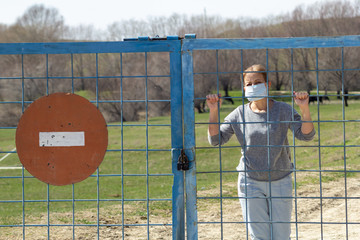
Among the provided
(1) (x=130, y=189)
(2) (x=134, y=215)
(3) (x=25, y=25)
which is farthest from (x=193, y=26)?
(2) (x=134, y=215)

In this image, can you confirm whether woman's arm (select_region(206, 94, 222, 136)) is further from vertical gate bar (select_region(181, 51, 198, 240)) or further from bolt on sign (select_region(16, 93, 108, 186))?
bolt on sign (select_region(16, 93, 108, 186))

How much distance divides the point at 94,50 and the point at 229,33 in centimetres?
4664

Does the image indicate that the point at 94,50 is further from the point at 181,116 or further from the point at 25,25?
the point at 25,25

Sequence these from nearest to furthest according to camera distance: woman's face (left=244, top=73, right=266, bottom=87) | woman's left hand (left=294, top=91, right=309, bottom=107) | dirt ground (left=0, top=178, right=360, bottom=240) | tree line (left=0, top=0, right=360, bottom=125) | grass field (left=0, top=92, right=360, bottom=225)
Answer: woman's left hand (left=294, top=91, right=309, bottom=107) < woman's face (left=244, top=73, right=266, bottom=87) < dirt ground (left=0, top=178, right=360, bottom=240) < grass field (left=0, top=92, right=360, bottom=225) < tree line (left=0, top=0, right=360, bottom=125)

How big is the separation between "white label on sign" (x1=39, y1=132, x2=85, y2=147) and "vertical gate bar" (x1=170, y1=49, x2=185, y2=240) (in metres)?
0.58

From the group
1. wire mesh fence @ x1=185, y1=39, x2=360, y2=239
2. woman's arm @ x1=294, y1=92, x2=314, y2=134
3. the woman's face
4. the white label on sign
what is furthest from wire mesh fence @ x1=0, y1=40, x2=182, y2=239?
woman's arm @ x1=294, y1=92, x2=314, y2=134

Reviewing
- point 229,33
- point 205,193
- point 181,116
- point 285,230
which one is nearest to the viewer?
point 181,116

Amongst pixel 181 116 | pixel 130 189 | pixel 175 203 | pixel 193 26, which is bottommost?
pixel 130 189

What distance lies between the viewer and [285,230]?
12.0 ft

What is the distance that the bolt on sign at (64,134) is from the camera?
3.30m

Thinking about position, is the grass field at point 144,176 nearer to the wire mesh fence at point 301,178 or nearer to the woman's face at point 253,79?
the wire mesh fence at point 301,178

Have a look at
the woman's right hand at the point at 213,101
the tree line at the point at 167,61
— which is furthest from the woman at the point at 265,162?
the tree line at the point at 167,61

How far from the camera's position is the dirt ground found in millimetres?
6023

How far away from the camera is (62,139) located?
3.30 meters
